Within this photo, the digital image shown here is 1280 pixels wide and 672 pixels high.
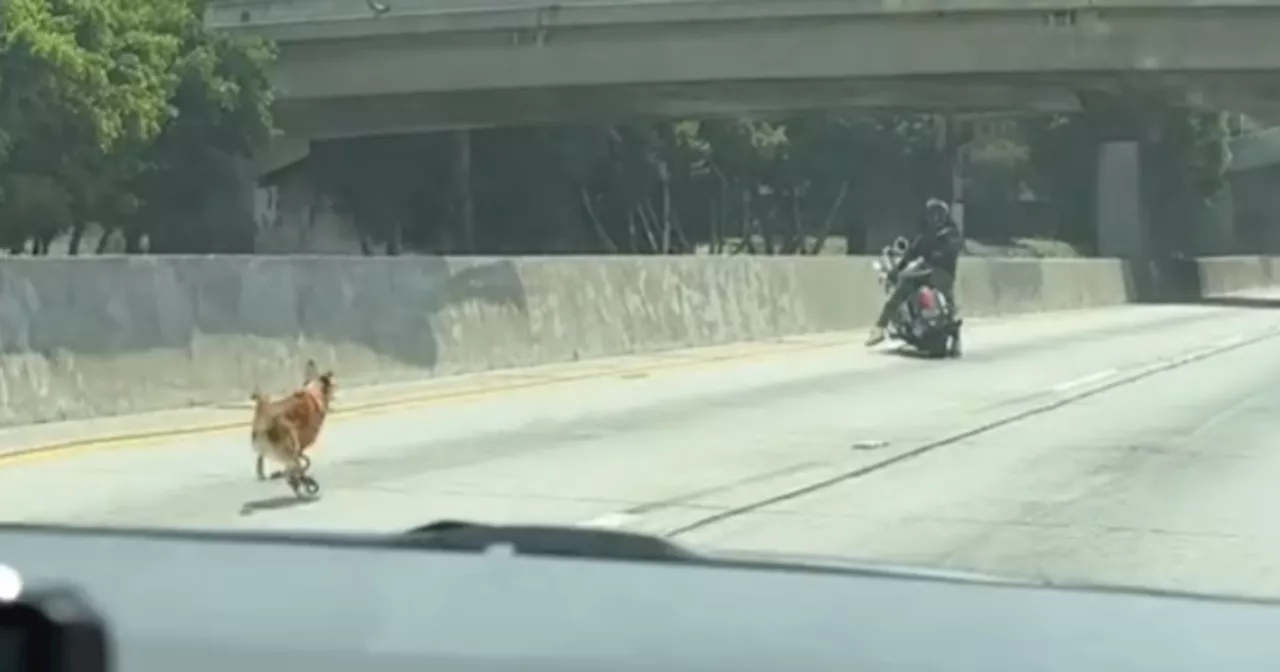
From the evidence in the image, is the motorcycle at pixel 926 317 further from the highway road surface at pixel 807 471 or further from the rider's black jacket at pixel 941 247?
the highway road surface at pixel 807 471

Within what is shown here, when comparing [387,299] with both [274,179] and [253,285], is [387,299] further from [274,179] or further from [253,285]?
[274,179]

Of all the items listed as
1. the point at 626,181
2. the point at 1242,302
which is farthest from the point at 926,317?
the point at 626,181

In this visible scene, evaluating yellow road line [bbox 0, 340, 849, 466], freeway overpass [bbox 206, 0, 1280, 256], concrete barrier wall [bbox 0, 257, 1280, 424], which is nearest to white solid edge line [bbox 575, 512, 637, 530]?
yellow road line [bbox 0, 340, 849, 466]

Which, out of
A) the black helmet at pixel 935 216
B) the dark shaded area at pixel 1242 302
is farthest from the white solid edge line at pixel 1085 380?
the dark shaded area at pixel 1242 302

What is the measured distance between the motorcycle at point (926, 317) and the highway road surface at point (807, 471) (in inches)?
155

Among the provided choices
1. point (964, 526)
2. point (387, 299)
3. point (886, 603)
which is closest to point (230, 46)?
point (387, 299)

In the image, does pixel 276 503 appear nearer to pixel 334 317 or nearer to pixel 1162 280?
pixel 334 317

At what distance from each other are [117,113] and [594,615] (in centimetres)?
6070

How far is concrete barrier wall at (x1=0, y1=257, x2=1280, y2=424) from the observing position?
17.5m

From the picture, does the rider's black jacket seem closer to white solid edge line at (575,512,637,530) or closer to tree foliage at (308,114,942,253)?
→ white solid edge line at (575,512,637,530)

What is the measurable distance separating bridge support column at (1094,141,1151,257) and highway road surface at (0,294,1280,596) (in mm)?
51487

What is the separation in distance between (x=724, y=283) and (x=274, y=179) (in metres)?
50.4

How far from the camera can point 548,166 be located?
8506cm

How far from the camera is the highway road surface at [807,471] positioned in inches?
468
